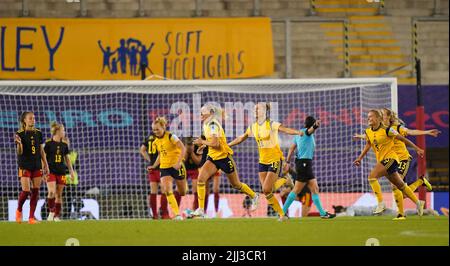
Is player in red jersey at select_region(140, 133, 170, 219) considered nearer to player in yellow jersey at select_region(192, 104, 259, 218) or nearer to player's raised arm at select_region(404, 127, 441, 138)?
player in yellow jersey at select_region(192, 104, 259, 218)

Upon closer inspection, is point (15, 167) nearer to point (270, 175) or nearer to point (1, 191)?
point (1, 191)

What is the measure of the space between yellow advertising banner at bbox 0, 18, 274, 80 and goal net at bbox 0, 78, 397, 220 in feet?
5.25

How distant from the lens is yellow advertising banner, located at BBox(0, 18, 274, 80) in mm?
25172

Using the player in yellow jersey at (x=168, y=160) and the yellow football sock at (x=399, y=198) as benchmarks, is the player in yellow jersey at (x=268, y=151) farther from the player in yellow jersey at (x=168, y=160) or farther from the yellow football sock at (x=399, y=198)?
the player in yellow jersey at (x=168, y=160)

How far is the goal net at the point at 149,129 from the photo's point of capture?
20719 mm

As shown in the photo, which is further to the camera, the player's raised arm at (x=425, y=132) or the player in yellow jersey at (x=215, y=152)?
the player in yellow jersey at (x=215, y=152)

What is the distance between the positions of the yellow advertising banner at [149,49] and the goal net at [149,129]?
1599 mm

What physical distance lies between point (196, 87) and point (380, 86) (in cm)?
413

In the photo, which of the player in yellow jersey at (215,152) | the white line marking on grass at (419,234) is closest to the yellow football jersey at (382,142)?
the player in yellow jersey at (215,152)

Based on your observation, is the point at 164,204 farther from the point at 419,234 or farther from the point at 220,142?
the point at 419,234

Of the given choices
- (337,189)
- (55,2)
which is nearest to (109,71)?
(55,2)

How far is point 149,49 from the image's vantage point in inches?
1033

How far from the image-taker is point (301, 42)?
2783 centimetres

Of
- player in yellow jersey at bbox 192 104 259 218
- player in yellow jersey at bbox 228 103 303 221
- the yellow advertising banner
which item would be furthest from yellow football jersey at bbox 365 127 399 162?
the yellow advertising banner
